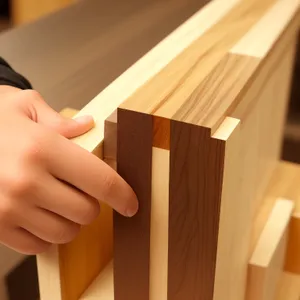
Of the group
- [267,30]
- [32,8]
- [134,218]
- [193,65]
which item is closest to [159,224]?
[134,218]

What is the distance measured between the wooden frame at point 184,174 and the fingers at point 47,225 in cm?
3

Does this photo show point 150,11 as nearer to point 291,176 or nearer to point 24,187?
point 291,176

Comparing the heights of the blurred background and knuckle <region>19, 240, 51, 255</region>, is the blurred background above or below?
below

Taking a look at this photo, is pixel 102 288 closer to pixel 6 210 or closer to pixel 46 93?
pixel 6 210

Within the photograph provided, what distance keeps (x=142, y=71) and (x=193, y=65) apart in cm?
6

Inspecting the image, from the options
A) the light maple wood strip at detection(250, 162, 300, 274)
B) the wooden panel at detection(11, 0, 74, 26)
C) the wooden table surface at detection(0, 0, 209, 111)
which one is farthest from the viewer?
the wooden panel at detection(11, 0, 74, 26)

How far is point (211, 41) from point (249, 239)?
0.18m

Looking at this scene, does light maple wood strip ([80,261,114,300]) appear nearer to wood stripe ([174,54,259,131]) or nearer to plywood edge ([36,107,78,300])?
plywood edge ([36,107,78,300])

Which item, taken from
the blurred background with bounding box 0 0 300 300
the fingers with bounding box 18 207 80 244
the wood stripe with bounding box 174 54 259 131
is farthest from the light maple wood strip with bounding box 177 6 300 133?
the blurred background with bounding box 0 0 300 300

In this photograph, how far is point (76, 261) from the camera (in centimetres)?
43

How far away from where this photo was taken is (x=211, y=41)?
0.51 metres

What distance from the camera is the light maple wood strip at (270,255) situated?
0.51 m

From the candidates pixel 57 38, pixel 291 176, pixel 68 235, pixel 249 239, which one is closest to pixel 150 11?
pixel 57 38

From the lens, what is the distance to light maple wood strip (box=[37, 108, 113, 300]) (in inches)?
16.3
